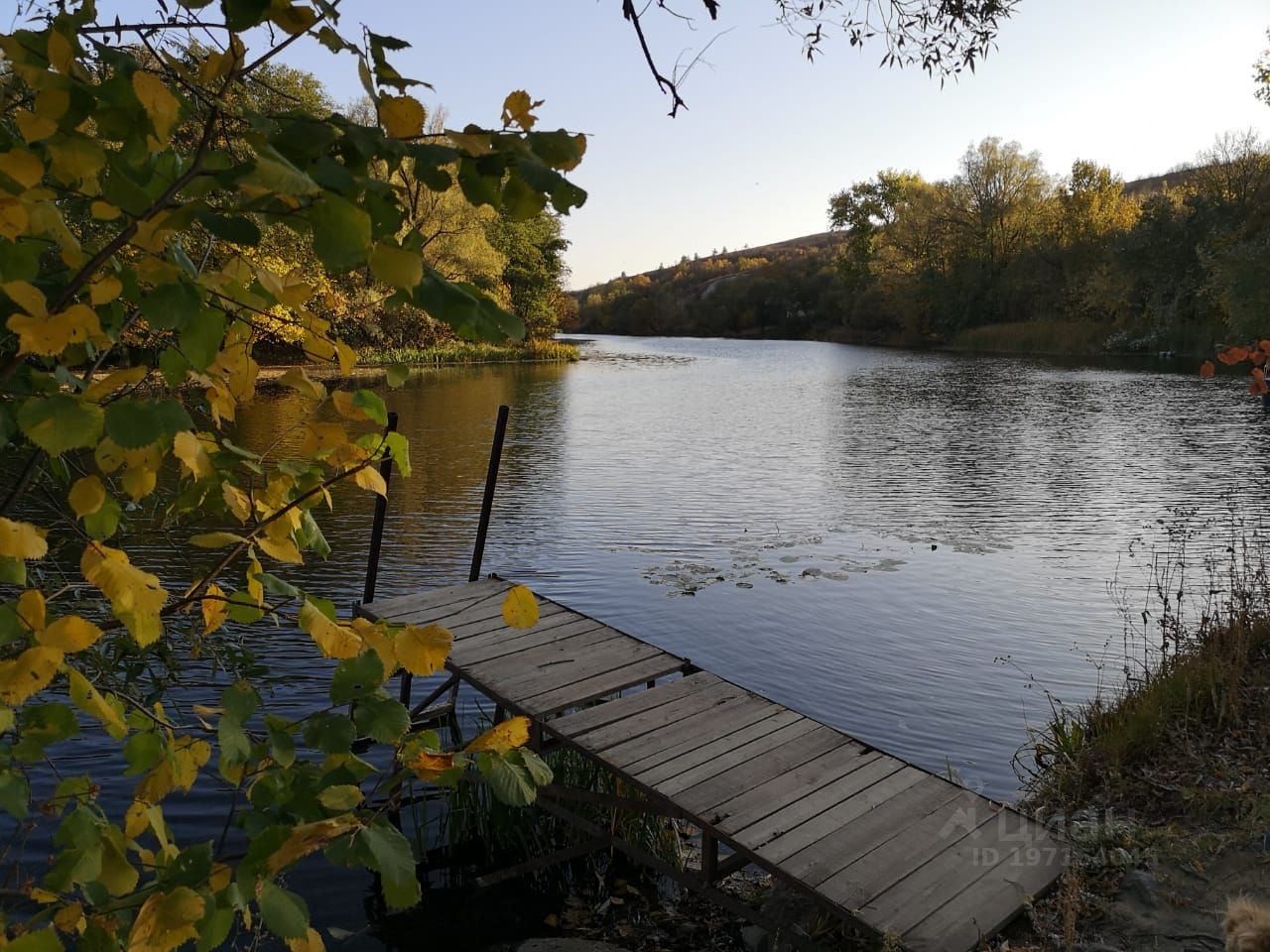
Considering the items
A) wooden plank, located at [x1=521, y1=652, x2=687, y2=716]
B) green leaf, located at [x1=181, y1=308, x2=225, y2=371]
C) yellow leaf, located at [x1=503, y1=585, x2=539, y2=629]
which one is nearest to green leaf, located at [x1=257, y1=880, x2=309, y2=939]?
yellow leaf, located at [x1=503, y1=585, x2=539, y2=629]

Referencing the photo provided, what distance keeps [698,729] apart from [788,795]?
0.94 metres

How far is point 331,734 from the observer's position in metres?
1.73

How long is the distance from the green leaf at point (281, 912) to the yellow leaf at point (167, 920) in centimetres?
Answer: 10

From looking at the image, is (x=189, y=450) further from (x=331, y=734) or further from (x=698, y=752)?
(x=698, y=752)

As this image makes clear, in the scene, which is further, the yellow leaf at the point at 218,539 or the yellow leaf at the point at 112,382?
the yellow leaf at the point at 218,539

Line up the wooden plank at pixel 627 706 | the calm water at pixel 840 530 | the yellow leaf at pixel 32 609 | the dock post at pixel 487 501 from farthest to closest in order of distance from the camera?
the dock post at pixel 487 501 → the calm water at pixel 840 530 → the wooden plank at pixel 627 706 → the yellow leaf at pixel 32 609

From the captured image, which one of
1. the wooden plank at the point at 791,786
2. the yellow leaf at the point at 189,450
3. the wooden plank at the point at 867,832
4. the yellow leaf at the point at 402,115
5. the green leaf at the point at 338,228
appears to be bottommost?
the wooden plank at the point at 867,832

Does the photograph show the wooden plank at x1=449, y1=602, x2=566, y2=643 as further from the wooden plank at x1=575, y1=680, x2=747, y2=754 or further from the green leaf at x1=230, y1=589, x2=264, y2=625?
the green leaf at x1=230, y1=589, x2=264, y2=625

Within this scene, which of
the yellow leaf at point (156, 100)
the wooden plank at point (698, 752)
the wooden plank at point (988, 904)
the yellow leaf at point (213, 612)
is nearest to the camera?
the yellow leaf at point (156, 100)

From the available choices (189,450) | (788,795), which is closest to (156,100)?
(189,450)

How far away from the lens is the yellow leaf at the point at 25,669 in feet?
4.84

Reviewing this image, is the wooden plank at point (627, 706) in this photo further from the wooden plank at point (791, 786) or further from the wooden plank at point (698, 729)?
the wooden plank at point (791, 786)

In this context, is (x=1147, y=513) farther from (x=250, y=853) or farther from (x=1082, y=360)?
(x=1082, y=360)

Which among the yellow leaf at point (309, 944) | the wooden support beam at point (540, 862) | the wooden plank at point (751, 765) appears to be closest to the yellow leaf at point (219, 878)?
the yellow leaf at point (309, 944)
